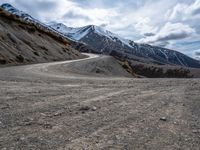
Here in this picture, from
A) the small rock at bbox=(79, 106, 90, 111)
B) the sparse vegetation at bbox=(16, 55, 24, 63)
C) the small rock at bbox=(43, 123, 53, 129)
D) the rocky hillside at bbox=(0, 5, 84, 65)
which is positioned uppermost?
the rocky hillside at bbox=(0, 5, 84, 65)

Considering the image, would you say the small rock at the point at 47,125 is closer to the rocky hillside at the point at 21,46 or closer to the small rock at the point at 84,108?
the small rock at the point at 84,108

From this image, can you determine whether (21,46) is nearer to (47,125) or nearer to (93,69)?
(93,69)

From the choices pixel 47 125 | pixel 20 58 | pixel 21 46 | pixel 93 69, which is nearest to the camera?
pixel 47 125

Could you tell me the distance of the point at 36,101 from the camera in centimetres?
1116

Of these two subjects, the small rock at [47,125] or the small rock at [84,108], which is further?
the small rock at [84,108]

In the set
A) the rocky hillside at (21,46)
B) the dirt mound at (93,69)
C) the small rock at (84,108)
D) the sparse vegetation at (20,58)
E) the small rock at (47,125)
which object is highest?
the rocky hillside at (21,46)

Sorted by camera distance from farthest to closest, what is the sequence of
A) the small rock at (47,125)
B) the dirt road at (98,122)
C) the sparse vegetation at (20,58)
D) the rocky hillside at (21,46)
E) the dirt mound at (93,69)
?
the rocky hillside at (21,46) < the sparse vegetation at (20,58) < the dirt mound at (93,69) < the small rock at (47,125) < the dirt road at (98,122)

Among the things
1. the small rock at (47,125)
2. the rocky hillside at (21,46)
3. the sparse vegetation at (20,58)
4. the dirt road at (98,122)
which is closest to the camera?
the dirt road at (98,122)

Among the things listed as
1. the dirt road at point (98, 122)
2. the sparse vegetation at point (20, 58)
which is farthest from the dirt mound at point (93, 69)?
the dirt road at point (98, 122)

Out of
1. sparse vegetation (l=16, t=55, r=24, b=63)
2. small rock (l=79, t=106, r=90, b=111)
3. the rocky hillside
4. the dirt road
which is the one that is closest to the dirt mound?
sparse vegetation (l=16, t=55, r=24, b=63)

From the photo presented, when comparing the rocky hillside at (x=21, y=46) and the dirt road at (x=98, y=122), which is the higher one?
the rocky hillside at (x=21, y=46)

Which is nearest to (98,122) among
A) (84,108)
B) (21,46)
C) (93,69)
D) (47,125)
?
(47,125)

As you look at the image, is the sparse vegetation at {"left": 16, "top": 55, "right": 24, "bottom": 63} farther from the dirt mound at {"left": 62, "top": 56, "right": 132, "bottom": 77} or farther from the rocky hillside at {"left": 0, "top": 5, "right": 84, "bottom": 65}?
the dirt mound at {"left": 62, "top": 56, "right": 132, "bottom": 77}

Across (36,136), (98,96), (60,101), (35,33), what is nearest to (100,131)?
(36,136)
